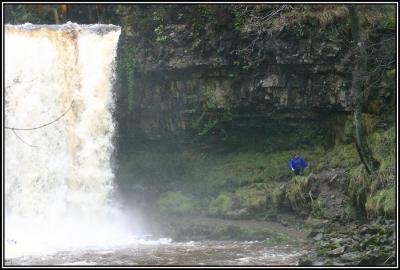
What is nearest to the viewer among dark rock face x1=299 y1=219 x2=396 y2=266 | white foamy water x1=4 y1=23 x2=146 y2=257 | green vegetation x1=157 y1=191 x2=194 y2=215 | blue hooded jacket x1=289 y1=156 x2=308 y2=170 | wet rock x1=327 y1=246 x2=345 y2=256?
dark rock face x1=299 y1=219 x2=396 y2=266

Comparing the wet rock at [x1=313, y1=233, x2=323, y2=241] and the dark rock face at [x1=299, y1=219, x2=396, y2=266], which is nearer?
the dark rock face at [x1=299, y1=219, x2=396, y2=266]

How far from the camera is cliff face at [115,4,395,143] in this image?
20.6 meters

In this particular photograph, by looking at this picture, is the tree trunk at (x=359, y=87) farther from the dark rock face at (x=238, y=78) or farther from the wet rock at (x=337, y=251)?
the dark rock face at (x=238, y=78)

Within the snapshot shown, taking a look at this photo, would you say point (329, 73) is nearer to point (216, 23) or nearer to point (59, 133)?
point (216, 23)

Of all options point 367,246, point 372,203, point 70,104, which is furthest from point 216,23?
point 367,246

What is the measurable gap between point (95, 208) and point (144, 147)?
3694 millimetres

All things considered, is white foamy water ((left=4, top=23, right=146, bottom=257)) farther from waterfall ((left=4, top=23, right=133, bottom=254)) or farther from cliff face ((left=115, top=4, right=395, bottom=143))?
cliff face ((left=115, top=4, right=395, bottom=143))

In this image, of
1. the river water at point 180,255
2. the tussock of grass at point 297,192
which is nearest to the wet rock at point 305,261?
the river water at point 180,255

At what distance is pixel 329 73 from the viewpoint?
21.0 m

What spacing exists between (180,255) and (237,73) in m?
8.37

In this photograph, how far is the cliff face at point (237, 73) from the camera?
2061 centimetres

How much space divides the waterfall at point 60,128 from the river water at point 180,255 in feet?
13.2

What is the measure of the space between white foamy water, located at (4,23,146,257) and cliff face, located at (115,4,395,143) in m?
1.25

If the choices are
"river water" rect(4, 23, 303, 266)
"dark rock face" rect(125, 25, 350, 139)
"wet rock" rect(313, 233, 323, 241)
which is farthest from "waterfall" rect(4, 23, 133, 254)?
"wet rock" rect(313, 233, 323, 241)
